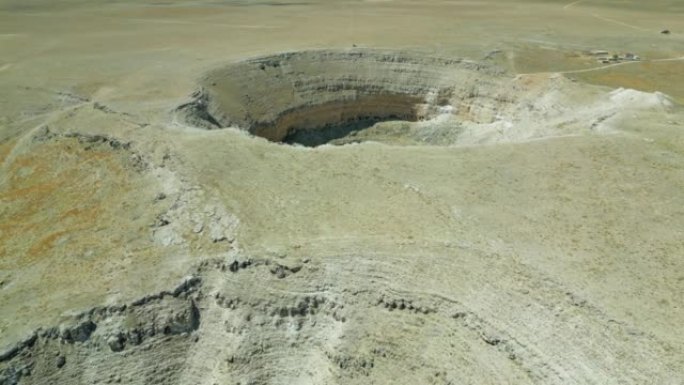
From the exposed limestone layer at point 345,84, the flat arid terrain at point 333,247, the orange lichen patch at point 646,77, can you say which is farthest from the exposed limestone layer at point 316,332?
the orange lichen patch at point 646,77

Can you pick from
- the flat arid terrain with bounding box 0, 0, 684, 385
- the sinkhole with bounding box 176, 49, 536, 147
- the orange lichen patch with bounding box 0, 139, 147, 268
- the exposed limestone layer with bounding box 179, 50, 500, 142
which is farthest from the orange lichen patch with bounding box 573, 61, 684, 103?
the orange lichen patch with bounding box 0, 139, 147, 268

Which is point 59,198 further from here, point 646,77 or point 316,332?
point 646,77

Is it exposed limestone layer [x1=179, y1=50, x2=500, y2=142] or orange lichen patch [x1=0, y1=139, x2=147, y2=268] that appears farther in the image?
exposed limestone layer [x1=179, y1=50, x2=500, y2=142]

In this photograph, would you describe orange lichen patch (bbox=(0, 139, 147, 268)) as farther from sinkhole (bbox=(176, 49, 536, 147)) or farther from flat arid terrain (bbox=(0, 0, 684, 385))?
sinkhole (bbox=(176, 49, 536, 147))

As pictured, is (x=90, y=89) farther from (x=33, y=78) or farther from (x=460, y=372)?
(x=460, y=372)

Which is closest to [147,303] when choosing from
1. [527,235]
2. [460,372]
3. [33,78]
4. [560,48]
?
[460,372]

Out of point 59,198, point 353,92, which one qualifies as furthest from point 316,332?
point 353,92
